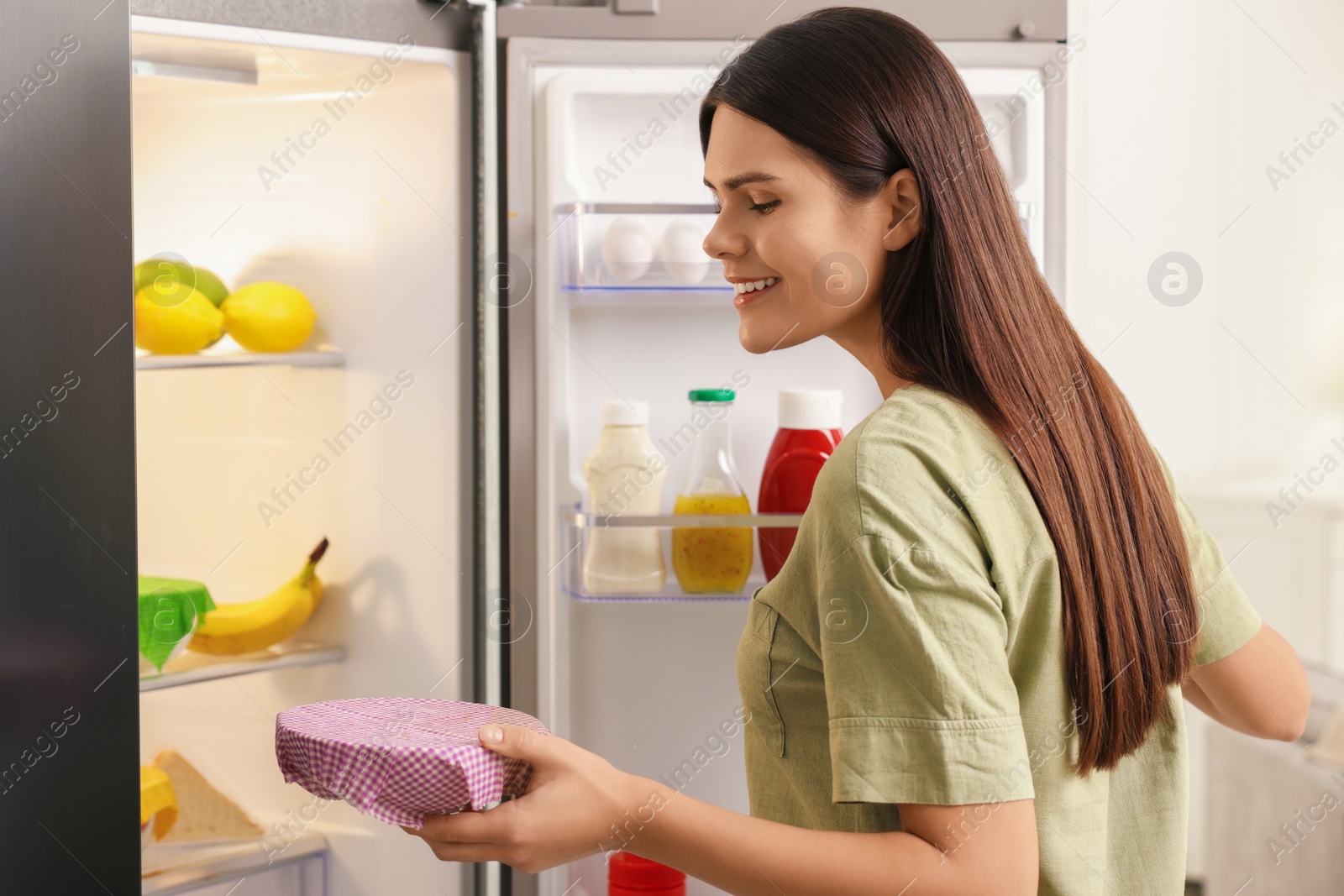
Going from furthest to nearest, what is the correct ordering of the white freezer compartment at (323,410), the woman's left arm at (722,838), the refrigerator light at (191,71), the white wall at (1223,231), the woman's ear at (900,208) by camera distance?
1. the white wall at (1223,231)
2. the white freezer compartment at (323,410)
3. the refrigerator light at (191,71)
4. the woman's ear at (900,208)
5. the woman's left arm at (722,838)

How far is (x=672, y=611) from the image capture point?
120 centimetres

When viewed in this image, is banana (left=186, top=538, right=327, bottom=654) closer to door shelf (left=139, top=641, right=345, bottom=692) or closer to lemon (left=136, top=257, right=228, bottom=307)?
door shelf (left=139, top=641, right=345, bottom=692)

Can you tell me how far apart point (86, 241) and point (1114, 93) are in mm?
1277

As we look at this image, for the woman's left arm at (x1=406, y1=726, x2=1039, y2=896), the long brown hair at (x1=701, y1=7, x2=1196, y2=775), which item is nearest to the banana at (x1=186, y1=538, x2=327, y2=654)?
the woman's left arm at (x1=406, y1=726, x2=1039, y2=896)

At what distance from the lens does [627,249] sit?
1067 mm

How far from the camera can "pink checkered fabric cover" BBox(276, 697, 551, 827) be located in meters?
0.52

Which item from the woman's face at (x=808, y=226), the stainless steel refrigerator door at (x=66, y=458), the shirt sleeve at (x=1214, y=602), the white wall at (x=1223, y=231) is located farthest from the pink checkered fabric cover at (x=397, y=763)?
the white wall at (x=1223, y=231)

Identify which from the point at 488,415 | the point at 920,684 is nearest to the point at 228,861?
the point at 488,415

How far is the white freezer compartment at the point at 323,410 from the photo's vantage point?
3.55 feet

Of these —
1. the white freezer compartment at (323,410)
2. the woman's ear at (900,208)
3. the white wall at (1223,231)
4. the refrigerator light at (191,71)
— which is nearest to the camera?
the woman's ear at (900,208)

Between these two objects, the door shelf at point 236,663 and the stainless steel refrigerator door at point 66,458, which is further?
the door shelf at point 236,663

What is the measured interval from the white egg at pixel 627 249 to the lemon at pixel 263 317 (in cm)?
37

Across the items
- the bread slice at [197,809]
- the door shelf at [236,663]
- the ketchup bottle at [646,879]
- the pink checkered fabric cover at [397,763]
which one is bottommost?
the ketchup bottle at [646,879]

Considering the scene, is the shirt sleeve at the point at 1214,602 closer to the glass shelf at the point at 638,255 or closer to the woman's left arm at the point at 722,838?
the woman's left arm at the point at 722,838
